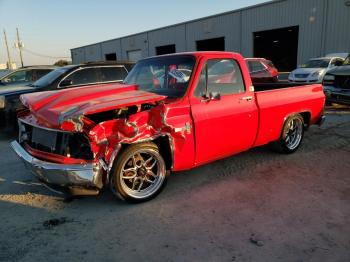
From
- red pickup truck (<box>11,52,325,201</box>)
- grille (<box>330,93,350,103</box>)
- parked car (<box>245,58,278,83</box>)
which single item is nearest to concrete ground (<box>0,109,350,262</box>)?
red pickup truck (<box>11,52,325,201</box>)

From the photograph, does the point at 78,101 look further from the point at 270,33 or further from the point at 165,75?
the point at 270,33

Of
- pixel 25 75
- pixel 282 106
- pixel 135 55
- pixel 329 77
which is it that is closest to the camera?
pixel 282 106

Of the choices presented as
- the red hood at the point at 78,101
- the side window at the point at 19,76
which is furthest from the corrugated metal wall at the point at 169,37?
the red hood at the point at 78,101

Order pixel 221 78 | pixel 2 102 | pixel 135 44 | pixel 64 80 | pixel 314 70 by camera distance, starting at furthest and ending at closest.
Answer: pixel 135 44, pixel 314 70, pixel 64 80, pixel 2 102, pixel 221 78

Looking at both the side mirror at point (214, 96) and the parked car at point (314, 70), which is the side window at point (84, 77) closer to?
the side mirror at point (214, 96)

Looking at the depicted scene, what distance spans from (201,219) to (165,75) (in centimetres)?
217

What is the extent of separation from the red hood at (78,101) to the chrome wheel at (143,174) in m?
0.64

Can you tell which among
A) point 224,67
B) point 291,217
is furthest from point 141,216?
point 224,67

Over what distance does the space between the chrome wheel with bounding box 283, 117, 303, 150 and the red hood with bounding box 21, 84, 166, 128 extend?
119 inches

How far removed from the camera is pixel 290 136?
5785 millimetres

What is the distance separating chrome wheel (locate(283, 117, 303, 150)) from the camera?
223 inches

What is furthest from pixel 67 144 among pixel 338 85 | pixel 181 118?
pixel 338 85

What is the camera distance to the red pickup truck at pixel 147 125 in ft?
11.1

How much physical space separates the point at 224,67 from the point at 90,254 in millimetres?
3120
